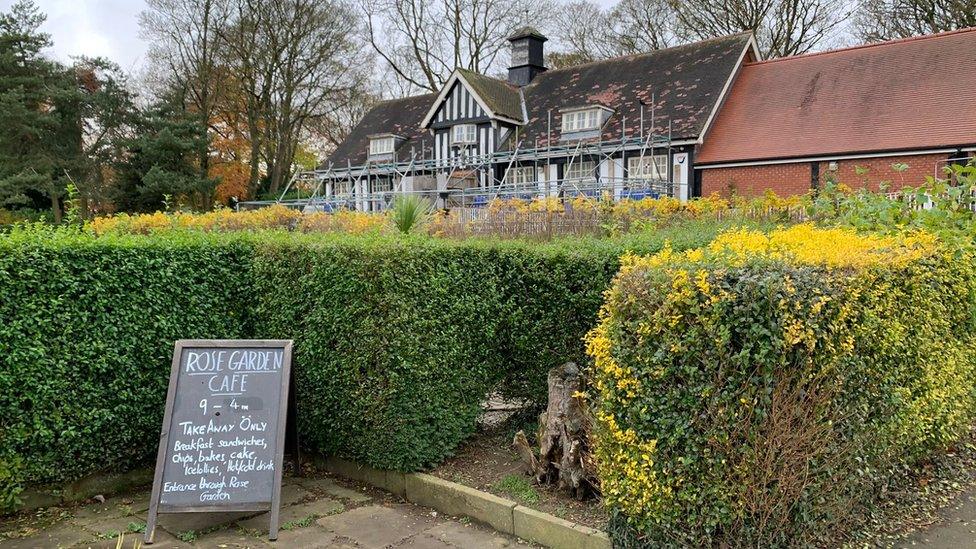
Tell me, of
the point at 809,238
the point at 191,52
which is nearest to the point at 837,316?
the point at 809,238

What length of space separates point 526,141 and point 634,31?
37.9 ft

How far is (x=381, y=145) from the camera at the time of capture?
31016mm

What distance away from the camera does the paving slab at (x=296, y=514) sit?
4.20 metres

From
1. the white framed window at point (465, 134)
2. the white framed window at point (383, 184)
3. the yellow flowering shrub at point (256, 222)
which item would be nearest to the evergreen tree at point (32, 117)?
the white framed window at point (383, 184)

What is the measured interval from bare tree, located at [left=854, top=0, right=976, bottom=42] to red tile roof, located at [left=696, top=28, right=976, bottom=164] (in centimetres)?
524

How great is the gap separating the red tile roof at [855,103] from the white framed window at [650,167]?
147 cm

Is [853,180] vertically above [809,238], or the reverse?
[853,180]

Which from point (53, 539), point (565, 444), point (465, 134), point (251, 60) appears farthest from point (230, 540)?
point (251, 60)

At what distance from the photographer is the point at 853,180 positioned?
1945 cm

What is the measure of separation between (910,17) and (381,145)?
23.2m

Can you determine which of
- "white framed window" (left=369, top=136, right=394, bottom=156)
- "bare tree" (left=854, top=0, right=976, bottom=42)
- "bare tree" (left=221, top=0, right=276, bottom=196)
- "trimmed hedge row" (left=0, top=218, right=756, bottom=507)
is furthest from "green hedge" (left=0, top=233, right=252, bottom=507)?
"bare tree" (left=221, top=0, right=276, bottom=196)

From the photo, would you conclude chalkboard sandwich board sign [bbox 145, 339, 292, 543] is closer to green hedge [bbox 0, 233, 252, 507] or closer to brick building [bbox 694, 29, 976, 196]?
green hedge [bbox 0, 233, 252, 507]

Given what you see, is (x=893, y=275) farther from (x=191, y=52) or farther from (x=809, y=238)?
(x=191, y=52)

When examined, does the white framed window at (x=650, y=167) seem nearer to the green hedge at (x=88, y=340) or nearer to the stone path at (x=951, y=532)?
the stone path at (x=951, y=532)
